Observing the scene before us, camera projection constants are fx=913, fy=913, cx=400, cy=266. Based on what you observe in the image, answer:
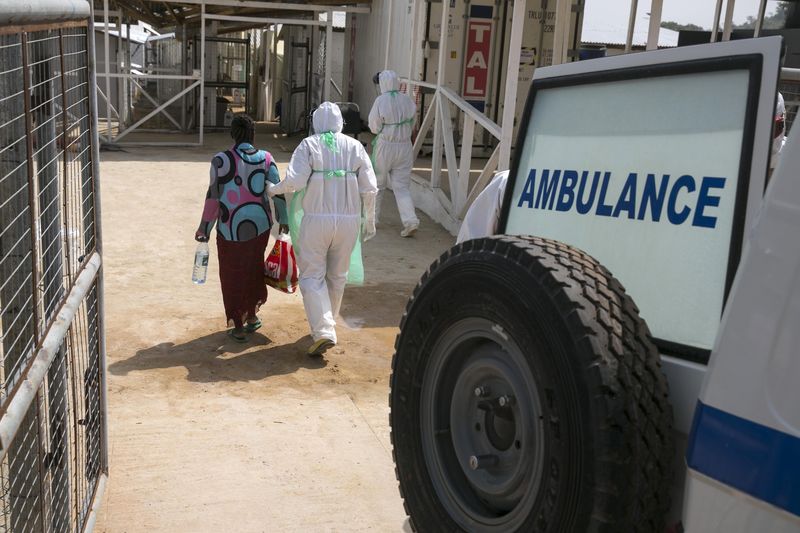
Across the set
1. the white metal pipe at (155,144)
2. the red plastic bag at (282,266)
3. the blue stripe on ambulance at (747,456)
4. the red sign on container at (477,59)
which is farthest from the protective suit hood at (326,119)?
the white metal pipe at (155,144)

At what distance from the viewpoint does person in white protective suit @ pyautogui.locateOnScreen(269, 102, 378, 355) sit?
6.02 meters

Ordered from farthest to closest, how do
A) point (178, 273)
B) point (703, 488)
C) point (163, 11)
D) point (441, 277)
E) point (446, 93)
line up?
point (163, 11), point (446, 93), point (178, 273), point (441, 277), point (703, 488)

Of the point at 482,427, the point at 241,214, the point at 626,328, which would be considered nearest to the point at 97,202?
the point at 482,427

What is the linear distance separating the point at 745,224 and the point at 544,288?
1.59 ft

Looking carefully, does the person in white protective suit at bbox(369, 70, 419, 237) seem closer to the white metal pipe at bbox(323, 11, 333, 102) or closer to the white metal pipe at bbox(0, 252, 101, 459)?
the white metal pipe at bbox(323, 11, 333, 102)

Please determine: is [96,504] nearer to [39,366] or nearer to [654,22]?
[39,366]

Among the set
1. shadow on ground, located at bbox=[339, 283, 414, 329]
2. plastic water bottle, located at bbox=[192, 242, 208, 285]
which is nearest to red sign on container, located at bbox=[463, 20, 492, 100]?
shadow on ground, located at bbox=[339, 283, 414, 329]

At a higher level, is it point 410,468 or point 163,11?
point 163,11

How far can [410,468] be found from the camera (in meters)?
2.65

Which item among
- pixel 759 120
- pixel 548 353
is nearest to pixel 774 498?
pixel 548 353

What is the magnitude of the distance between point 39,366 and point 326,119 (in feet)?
12.6

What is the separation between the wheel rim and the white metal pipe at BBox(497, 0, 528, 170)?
579 cm

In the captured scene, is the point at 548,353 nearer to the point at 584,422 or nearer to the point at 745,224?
the point at 584,422

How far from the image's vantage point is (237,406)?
17.1 feet
